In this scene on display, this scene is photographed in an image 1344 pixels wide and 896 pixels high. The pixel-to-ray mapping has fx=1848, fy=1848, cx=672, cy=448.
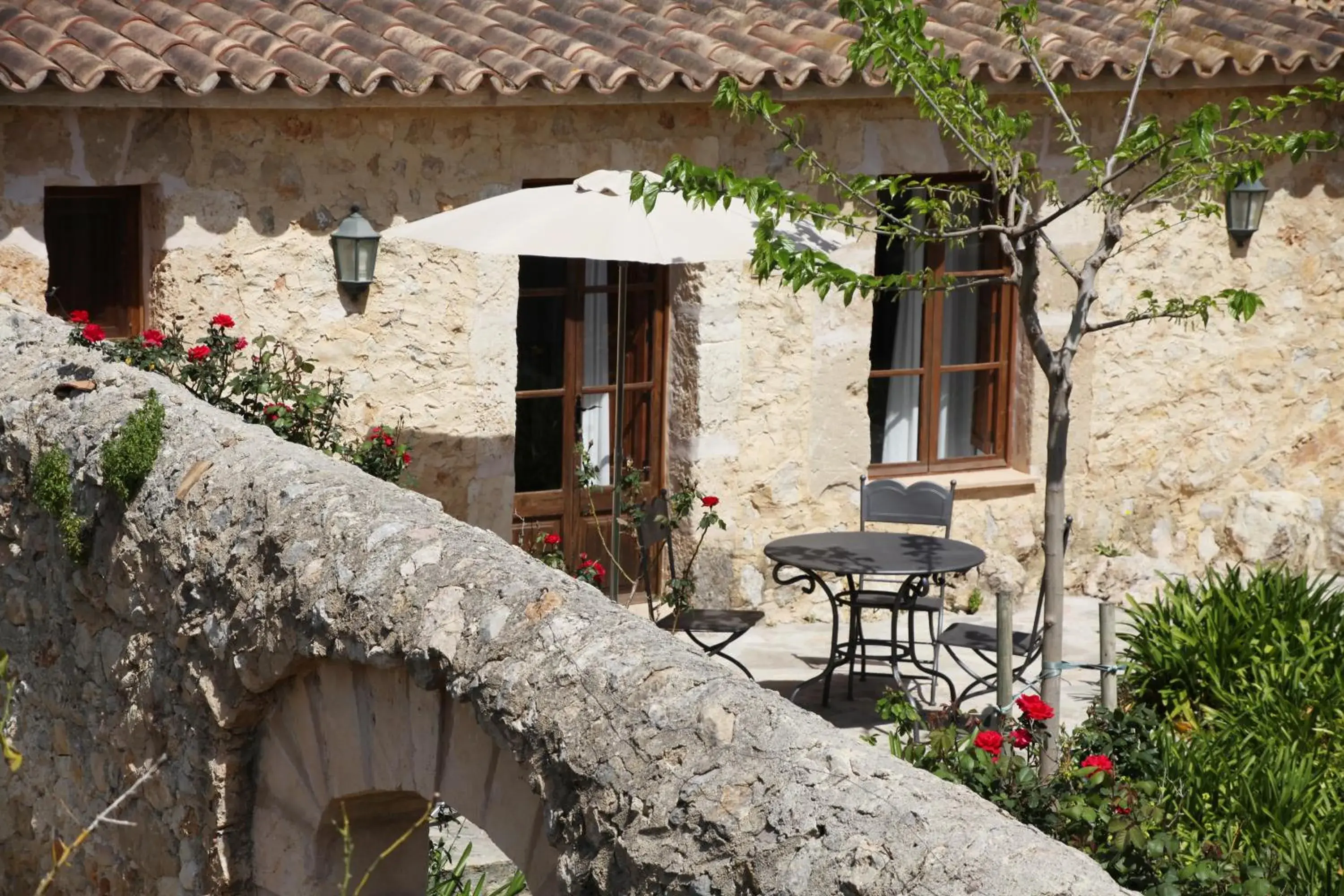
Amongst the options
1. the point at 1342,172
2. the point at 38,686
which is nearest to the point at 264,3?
the point at 38,686

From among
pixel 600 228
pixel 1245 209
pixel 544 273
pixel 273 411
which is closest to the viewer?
pixel 600 228

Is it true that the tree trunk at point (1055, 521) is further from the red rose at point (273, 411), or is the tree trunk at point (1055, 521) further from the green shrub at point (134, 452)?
the red rose at point (273, 411)

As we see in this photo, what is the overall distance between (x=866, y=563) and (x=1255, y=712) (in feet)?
5.13

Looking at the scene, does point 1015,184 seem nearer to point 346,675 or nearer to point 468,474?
point 346,675

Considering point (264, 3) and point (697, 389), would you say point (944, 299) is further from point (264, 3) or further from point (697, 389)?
point (264, 3)

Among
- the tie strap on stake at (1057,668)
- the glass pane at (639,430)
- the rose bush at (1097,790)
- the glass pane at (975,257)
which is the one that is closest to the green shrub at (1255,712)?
the rose bush at (1097,790)

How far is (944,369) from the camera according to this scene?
9.30m

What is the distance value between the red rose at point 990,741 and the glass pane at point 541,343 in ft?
13.8

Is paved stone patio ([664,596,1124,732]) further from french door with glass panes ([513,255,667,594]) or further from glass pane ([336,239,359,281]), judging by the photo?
glass pane ([336,239,359,281])

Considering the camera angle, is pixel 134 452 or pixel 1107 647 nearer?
pixel 134 452

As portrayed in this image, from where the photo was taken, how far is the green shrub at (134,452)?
→ 15.9 feet

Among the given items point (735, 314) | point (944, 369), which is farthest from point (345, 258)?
point (944, 369)

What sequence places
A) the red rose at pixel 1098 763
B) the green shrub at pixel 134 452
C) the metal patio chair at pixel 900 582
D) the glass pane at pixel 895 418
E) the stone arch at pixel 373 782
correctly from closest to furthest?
the stone arch at pixel 373 782 < the red rose at pixel 1098 763 < the green shrub at pixel 134 452 < the metal patio chair at pixel 900 582 < the glass pane at pixel 895 418

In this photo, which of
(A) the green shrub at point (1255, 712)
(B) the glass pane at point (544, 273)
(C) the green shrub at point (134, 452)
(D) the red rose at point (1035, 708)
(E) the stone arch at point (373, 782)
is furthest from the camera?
(B) the glass pane at point (544, 273)
